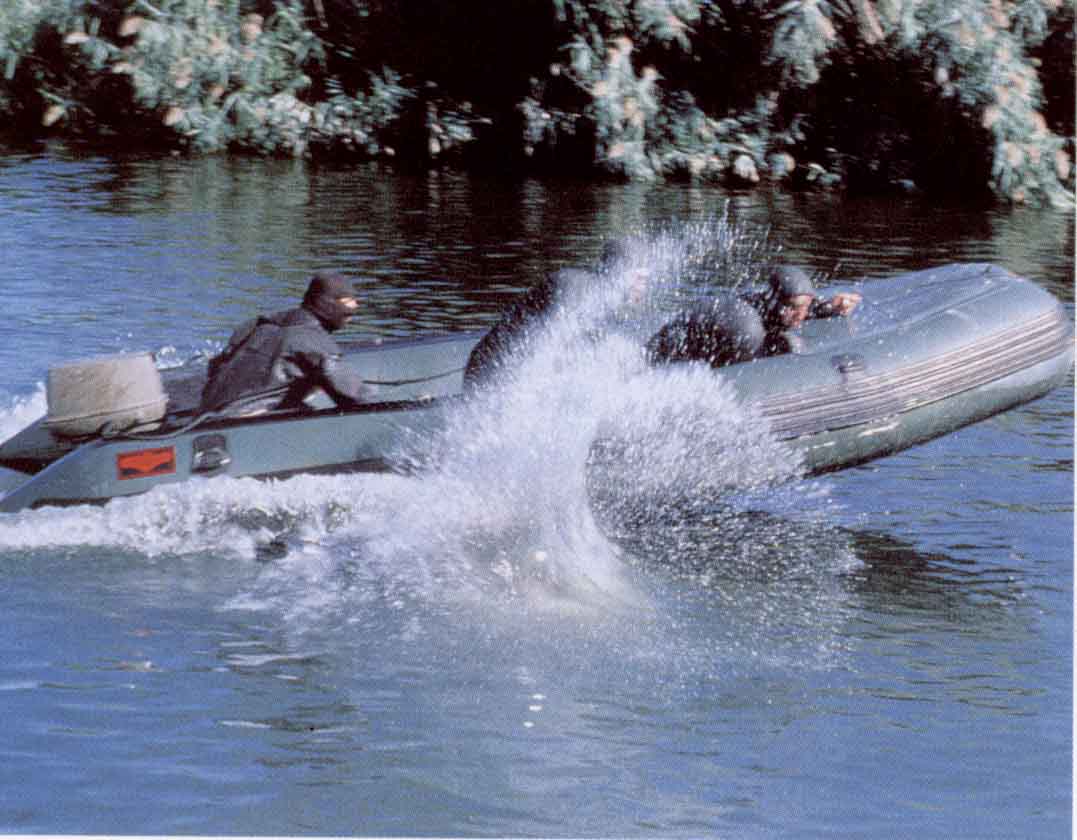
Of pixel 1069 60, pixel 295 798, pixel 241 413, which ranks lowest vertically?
pixel 295 798

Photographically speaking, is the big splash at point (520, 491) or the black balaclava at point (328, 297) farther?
the black balaclava at point (328, 297)

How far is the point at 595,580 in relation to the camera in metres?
7.50

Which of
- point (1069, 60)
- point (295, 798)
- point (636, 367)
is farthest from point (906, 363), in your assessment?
Answer: point (1069, 60)

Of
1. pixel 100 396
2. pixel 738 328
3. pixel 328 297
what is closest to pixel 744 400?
pixel 738 328

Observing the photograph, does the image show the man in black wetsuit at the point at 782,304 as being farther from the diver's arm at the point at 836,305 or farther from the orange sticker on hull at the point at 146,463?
the orange sticker on hull at the point at 146,463

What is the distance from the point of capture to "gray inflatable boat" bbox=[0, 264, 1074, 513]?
7473 millimetres

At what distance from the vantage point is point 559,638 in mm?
6750

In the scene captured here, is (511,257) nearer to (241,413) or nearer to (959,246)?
(959,246)

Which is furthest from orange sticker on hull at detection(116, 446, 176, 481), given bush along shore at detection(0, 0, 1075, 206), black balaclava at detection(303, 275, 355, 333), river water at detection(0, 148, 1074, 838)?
bush along shore at detection(0, 0, 1075, 206)

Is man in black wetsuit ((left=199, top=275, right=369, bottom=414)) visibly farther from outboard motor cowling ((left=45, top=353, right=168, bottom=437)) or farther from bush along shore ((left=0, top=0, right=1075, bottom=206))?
bush along shore ((left=0, top=0, right=1075, bottom=206))

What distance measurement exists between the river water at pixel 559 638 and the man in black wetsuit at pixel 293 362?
43cm

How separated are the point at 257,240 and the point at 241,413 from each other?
773cm

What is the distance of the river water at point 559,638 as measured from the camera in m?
5.43

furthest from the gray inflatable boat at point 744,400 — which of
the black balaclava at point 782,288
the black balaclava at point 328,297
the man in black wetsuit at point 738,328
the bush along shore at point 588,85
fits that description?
the bush along shore at point 588,85
